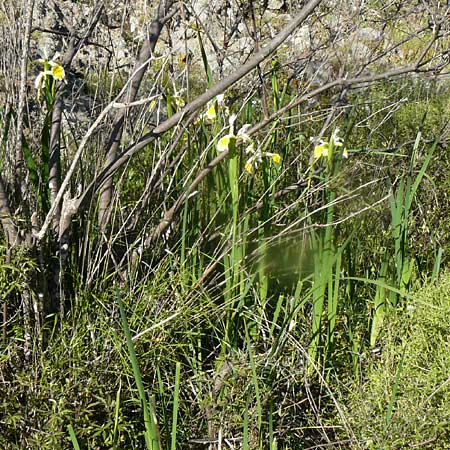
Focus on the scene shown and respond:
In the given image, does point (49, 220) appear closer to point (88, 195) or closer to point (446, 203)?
point (88, 195)

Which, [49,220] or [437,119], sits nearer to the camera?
[49,220]

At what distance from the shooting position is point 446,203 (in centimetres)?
281

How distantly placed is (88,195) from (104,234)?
5.0 inches

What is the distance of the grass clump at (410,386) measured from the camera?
1.72 meters

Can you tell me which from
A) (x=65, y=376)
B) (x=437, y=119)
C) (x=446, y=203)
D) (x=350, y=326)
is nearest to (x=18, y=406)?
(x=65, y=376)

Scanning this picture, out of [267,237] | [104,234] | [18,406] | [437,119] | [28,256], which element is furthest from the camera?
[437,119]

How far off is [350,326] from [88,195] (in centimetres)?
85

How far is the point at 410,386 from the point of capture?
1813mm

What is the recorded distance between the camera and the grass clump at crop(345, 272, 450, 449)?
1.72 meters

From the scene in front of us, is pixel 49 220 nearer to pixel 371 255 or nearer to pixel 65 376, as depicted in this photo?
pixel 65 376

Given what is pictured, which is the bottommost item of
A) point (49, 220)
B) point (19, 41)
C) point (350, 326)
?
point (350, 326)

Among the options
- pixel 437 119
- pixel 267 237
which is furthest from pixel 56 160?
pixel 437 119

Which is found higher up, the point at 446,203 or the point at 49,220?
the point at 49,220

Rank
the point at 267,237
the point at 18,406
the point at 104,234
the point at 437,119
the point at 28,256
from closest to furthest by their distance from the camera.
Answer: the point at 18,406
the point at 28,256
the point at 104,234
the point at 267,237
the point at 437,119
